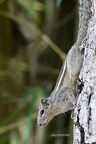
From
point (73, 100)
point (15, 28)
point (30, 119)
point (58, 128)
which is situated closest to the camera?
point (73, 100)

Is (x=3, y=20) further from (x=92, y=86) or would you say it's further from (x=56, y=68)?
(x=92, y=86)

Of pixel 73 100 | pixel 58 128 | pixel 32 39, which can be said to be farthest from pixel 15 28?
pixel 73 100

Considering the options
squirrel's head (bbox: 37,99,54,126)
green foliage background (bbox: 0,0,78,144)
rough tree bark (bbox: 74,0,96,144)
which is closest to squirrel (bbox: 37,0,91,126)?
squirrel's head (bbox: 37,99,54,126)

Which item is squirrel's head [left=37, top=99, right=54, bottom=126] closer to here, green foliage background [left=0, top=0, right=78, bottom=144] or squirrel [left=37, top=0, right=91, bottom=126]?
squirrel [left=37, top=0, right=91, bottom=126]

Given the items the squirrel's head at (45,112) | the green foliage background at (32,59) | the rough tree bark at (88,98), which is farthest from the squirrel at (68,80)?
the green foliage background at (32,59)

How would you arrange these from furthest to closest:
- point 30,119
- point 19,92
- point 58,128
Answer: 1. point 19,92
2. point 58,128
3. point 30,119

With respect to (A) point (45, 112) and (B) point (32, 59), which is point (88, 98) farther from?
(B) point (32, 59)

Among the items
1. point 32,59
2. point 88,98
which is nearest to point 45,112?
point 88,98
